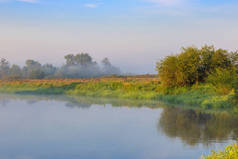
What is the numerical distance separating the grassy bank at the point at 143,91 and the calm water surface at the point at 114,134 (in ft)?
10.4

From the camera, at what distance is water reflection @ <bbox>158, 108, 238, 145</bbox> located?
38.7 feet

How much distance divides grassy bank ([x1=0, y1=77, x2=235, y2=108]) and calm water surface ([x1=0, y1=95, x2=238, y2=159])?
10.4 ft

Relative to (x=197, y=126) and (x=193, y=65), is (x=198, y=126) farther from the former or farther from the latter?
(x=193, y=65)

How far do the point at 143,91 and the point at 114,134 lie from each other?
16.5 m

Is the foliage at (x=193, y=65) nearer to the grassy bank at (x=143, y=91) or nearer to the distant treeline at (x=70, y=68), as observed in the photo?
the grassy bank at (x=143, y=91)

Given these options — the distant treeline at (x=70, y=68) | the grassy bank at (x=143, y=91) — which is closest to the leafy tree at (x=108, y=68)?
the distant treeline at (x=70, y=68)

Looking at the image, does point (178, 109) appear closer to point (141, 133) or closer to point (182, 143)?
point (141, 133)

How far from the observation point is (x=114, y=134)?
12.7m

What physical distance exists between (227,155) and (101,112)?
14505 mm

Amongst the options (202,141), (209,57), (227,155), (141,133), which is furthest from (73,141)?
(209,57)

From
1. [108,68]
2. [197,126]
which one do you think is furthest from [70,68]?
[197,126]

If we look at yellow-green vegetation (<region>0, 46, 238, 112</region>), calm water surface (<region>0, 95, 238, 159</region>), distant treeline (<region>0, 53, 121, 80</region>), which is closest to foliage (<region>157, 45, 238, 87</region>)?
yellow-green vegetation (<region>0, 46, 238, 112</region>)

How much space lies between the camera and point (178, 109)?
19781 millimetres

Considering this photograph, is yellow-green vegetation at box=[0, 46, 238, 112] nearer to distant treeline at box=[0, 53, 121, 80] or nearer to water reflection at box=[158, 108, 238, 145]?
water reflection at box=[158, 108, 238, 145]
